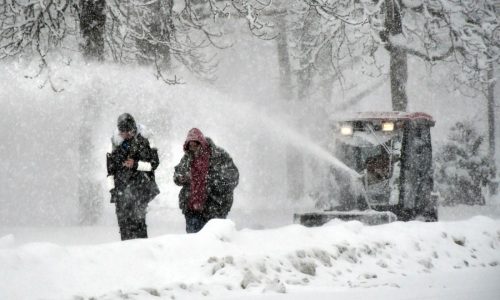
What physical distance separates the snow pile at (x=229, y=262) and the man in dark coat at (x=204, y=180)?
900 mm

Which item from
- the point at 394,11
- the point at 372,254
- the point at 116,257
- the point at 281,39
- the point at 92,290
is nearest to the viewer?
the point at 92,290

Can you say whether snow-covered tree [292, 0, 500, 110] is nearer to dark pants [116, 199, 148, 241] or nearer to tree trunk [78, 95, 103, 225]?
tree trunk [78, 95, 103, 225]

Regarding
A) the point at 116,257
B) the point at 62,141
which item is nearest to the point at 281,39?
the point at 62,141

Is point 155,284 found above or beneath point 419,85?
beneath

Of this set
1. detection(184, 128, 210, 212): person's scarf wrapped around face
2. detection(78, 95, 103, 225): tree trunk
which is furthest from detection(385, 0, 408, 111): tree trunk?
detection(184, 128, 210, 212): person's scarf wrapped around face

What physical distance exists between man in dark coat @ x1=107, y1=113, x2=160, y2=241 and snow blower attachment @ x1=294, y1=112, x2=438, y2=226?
4.12 meters

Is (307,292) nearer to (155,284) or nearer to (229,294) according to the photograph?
(229,294)

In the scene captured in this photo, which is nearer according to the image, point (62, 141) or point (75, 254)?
point (75, 254)

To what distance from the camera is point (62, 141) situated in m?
21.6

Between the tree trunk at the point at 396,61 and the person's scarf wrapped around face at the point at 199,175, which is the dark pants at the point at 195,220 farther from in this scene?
the tree trunk at the point at 396,61

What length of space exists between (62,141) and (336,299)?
1837 centimetres

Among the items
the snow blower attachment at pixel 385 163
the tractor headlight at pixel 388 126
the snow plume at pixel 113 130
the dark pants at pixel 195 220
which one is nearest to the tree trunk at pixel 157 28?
the snow plume at pixel 113 130

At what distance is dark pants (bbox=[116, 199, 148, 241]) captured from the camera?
270 inches

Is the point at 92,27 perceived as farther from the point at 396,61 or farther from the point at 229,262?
the point at 229,262
